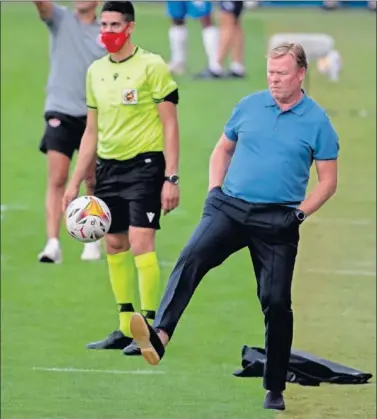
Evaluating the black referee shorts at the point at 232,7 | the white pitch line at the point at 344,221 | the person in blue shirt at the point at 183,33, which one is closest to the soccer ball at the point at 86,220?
the white pitch line at the point at 344,221

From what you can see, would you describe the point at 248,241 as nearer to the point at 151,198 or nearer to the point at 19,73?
the point at 151,198

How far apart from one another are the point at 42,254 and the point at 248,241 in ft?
20.5

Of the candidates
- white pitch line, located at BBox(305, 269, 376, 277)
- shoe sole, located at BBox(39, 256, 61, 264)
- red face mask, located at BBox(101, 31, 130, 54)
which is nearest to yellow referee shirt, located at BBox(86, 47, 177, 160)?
red face mask, located at BBox(101, 31, 130, 54)

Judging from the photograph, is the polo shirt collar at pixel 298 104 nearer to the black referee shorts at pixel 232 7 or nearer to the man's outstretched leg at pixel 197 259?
the man's outstretched leg at pixel 197 259

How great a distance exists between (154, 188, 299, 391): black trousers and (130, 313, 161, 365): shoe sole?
30 cm

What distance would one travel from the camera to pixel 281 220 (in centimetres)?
1065

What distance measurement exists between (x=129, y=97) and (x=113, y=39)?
501mm

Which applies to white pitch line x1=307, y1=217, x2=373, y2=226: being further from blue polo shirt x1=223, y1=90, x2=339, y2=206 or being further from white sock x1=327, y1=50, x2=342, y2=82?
→ white sock x1=327, y1=50, x2=342, y2=82

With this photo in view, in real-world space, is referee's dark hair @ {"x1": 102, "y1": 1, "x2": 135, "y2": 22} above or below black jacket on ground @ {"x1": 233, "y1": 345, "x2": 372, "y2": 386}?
above

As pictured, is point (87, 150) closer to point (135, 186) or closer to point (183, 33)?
point (135, 186)

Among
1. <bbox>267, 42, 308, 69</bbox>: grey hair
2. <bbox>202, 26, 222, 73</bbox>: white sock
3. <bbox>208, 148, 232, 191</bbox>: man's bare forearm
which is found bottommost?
<bbox>202, 26, 222, 73</bbox>: white sock

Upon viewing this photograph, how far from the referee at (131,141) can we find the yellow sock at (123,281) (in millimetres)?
194

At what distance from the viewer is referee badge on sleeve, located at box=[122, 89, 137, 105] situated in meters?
11.9

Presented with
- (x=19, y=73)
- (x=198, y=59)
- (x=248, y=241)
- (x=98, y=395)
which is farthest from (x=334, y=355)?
(x=198, y=59)
